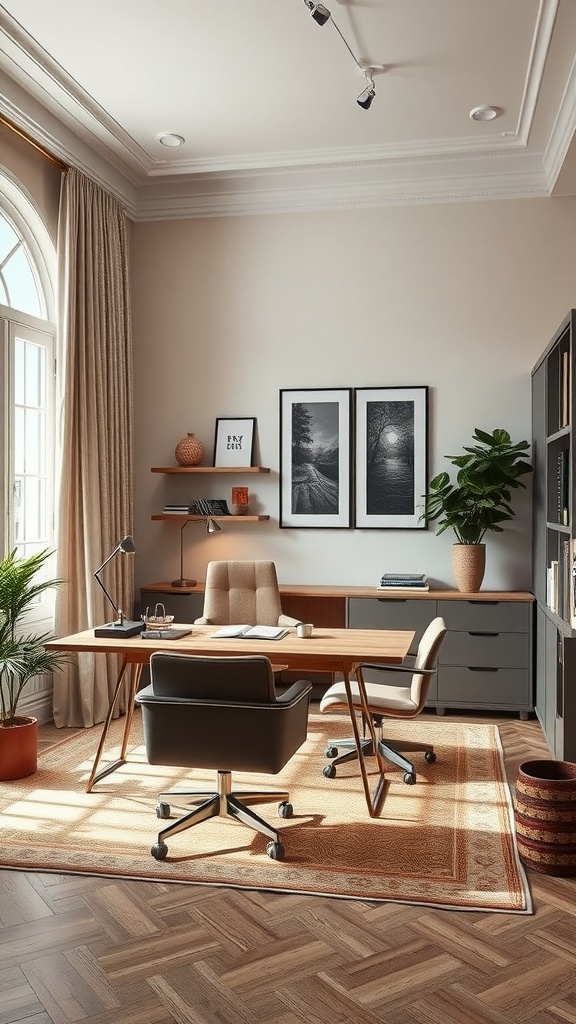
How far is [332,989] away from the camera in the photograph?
7.83 feet

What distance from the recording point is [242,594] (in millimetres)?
5105

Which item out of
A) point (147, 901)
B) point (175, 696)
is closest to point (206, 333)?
point (175, 696)

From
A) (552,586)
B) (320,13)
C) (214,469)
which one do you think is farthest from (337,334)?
(320,13)

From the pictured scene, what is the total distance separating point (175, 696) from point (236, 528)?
3151 mm

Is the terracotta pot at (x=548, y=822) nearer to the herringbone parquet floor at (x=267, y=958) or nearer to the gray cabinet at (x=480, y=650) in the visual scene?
the herringbone parquet floor at (x=267, y=958)

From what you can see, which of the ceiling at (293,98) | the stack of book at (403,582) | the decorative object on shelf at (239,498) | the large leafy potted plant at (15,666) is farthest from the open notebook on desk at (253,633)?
the ceiling at (293,98)

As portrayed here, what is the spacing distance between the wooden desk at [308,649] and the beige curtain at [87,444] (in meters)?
1.18

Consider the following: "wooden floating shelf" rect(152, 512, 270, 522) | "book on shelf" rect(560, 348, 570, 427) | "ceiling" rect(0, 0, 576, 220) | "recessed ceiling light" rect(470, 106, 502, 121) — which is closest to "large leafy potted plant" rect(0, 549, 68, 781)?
"wooden floating shelf" rect(152, 512, 270, 522)

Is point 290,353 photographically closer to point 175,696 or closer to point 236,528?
point 236,528

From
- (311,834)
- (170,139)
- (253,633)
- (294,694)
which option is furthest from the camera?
(170,139)

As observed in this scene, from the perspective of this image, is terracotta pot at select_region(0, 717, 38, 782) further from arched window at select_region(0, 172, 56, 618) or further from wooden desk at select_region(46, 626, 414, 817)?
arched window at select_region(0, 172, 56, 618)

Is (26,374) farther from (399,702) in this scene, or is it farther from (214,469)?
(399,702)

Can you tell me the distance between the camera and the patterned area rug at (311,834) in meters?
3.04

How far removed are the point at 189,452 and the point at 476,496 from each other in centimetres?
206
